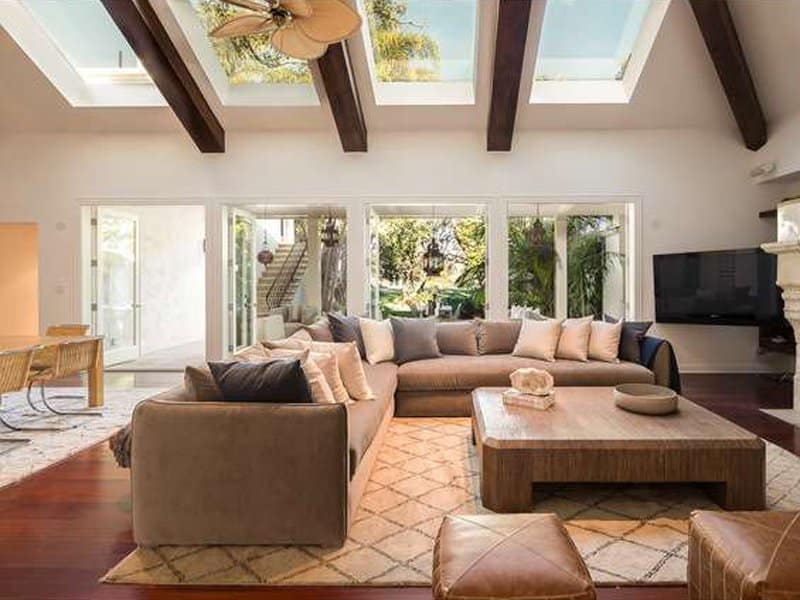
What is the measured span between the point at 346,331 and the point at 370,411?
6.06ft

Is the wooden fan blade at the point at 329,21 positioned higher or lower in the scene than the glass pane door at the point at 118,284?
higher

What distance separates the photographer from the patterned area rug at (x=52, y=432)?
355cm

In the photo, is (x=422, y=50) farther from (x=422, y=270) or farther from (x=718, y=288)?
(x=718, y=288)

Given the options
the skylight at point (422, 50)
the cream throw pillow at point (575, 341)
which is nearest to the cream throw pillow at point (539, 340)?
the cream throw pillow at point (575, 341)

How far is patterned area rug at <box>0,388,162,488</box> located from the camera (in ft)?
11.6

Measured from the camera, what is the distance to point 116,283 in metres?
8.28

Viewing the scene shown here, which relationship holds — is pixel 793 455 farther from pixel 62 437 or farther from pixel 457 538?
pixel 62 437

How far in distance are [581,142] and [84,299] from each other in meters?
7.11

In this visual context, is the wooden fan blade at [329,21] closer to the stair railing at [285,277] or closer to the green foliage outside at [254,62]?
the green foliage outside at [254,62]

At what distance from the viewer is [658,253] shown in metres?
7.11

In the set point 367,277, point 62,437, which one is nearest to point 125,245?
point 367,277

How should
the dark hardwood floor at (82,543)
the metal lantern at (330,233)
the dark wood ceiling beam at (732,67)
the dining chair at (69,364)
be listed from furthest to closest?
the metal lantern at (330,233) → the dark wood ceiling beam at (732,67) → the dining chair at (69,364) → the dark hardwood floor at (82,543)

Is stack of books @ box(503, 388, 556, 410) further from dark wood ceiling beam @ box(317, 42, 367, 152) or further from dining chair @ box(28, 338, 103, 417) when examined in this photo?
dark wood ceiling beam @ box(317, 42, 367, 152)

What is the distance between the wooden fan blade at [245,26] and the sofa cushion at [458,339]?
10.3ft
